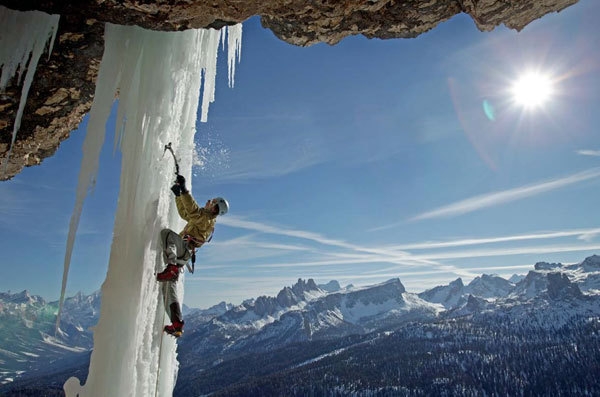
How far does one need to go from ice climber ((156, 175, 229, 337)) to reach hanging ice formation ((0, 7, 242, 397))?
0.15m

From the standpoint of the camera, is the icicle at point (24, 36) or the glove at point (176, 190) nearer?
the icicle at point (24, 36)

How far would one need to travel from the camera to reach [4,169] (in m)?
7.87

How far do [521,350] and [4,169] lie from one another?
21246cm

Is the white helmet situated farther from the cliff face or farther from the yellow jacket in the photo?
the cliff face

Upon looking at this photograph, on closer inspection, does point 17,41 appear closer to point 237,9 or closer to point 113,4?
point 113,4

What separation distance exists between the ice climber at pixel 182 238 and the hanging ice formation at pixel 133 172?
0.15m

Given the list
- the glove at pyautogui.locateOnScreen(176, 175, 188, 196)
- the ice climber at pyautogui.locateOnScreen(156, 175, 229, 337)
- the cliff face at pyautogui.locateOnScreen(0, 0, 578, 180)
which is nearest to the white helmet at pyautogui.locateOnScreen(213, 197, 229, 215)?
the ice climber at pyautogui.locateOnScreen(156, 175, 229, 337)

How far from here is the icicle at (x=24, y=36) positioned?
4516mm

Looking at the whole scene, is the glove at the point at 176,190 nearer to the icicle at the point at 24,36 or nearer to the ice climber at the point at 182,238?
the ice climber at the point at 182,238

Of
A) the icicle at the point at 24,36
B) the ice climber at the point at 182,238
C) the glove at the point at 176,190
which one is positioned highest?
the icicle at the point at 24,36

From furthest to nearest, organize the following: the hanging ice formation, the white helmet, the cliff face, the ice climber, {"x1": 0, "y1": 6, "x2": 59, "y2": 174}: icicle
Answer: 1. the white helmet
2. the ice climber
3. the hanging ice formation
4. {"x1": 0, "y1": 6, "x2": 59, "y2": 174}: icicle
5. the cliff face

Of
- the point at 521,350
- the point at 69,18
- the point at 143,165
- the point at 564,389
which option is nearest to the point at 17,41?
the point at 69,18

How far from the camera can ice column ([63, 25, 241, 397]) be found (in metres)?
4.77

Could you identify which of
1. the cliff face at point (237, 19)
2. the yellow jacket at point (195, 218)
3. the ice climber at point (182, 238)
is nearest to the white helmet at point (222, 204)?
the ice climber at point (182, 238)
